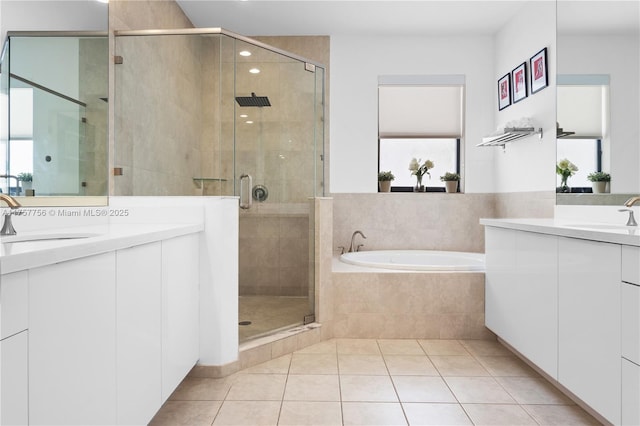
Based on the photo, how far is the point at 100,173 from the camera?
217cm

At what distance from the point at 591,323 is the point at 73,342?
179 cm

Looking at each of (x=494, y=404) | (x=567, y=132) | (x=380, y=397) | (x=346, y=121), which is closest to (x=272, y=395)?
(x=380, y=397)

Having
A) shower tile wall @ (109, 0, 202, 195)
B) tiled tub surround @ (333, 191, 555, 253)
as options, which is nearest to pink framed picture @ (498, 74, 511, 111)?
tiled tub surround @ (333, 191, 555, 253)

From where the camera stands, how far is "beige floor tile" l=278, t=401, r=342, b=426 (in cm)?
170

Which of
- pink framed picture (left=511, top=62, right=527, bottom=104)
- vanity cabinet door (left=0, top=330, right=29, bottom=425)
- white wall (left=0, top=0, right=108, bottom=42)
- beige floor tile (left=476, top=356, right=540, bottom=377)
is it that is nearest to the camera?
vanity cabinet door (left=0, top=330, right=29, bottom=425)

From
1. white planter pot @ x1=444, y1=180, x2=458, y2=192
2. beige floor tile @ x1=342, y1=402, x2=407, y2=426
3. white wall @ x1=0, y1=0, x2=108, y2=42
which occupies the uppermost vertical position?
white wall @ x1=0, y1=0, x2=108, y2=42

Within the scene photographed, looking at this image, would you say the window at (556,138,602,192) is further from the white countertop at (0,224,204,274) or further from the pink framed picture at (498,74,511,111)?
the white countertop at (0,224,204,274)

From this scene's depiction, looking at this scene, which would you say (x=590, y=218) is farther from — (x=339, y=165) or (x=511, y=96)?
(x=339, y=165)

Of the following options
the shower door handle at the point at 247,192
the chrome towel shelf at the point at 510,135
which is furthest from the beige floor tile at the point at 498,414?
the chrome towel shelf at the point at 510,135

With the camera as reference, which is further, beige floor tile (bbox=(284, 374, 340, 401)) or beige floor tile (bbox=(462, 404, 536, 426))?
beige floor tile (bbox=(284, 374, 340, 401))

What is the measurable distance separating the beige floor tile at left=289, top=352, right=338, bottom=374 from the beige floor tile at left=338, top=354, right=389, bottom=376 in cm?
4

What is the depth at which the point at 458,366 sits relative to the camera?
91.7 inches

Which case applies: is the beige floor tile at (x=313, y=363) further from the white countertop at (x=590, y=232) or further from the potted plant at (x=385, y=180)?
the potted plant at (x=385, y=180)

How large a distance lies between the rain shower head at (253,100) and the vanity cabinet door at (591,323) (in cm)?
193
